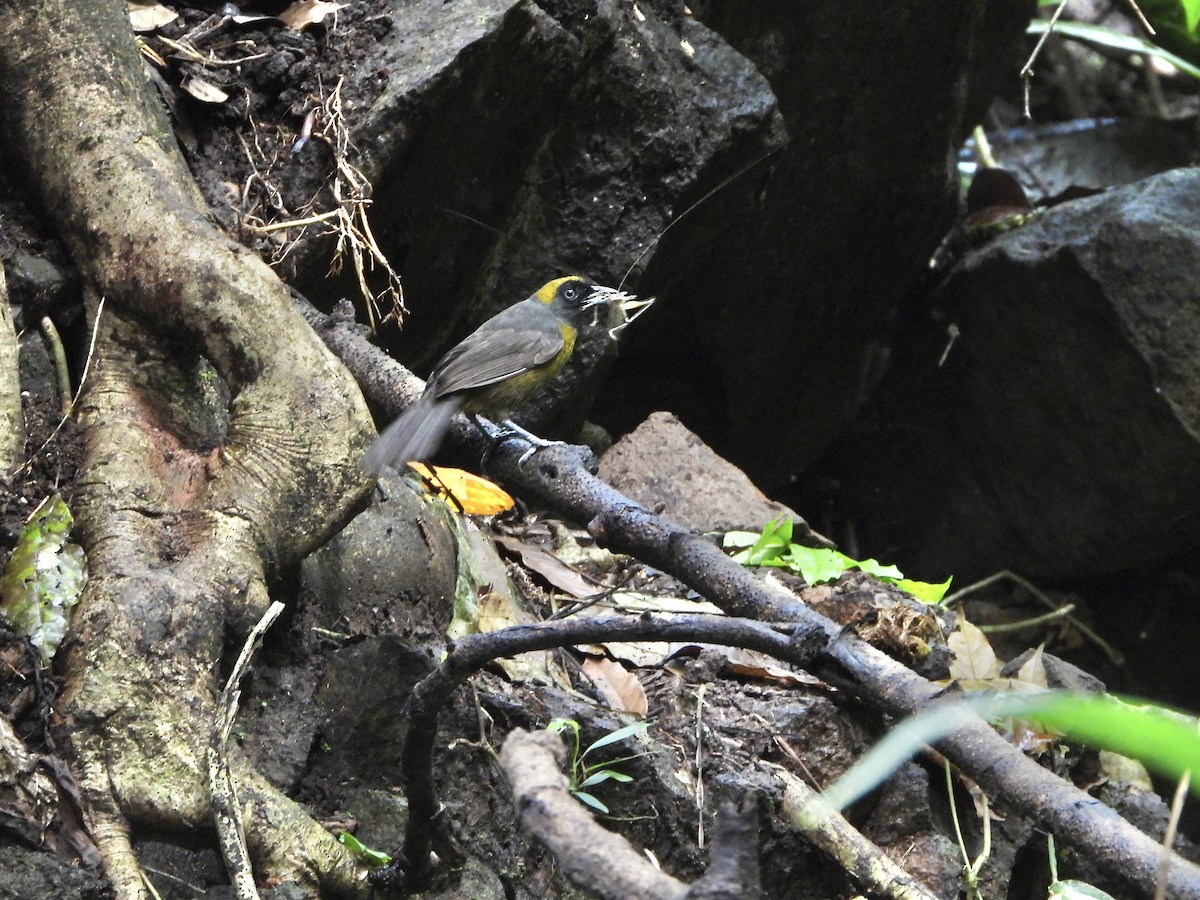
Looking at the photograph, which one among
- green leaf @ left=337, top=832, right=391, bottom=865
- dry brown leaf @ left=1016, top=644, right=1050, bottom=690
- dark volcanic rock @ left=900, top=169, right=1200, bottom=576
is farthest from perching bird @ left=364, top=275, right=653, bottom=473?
dark volcanic rock @ left=900, top=169, right=1200, bottom=576

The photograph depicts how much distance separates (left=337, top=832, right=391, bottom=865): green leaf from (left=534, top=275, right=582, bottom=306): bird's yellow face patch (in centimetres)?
289

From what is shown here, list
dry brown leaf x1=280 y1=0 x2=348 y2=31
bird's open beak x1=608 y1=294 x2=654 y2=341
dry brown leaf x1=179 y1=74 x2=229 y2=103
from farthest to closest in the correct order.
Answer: bird's open beak x1=608 y1=294 x2=654 y2=341
dry brown leaf x1=280 y1=0 x2=348 y2=31
dry brown leaf x1=179 y1=74 x2=229 y2=103

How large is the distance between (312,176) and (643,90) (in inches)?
61.5

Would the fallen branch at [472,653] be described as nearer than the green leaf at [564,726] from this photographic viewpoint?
Yes

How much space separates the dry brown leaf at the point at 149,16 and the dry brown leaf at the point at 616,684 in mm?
2780

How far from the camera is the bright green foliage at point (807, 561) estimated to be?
429 cm

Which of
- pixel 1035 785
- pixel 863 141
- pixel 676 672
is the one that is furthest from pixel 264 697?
pixel 863 141

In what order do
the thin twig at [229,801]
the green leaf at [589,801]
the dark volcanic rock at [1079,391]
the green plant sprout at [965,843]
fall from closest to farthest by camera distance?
the thin twig at [229,801] → the green leaf at [589,801] → the green plant sprout at [965,843] → the dark volcanic rock at [1079,391]

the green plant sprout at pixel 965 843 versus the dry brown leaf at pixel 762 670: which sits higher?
the dry brown leaf at pixel 762 670

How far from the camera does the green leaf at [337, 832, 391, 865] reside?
254cm

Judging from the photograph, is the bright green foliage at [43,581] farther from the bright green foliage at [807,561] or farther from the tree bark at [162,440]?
the bright green foliage at [807,561]

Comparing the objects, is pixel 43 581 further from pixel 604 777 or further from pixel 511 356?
pixel 511 356

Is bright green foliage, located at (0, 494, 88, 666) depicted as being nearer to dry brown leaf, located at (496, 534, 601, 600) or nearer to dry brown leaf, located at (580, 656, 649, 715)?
dry brown leaf, located at (580, 656, 649, 715)

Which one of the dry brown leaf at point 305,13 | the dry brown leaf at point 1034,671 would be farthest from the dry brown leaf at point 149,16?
the dry brown leaf at point 1034,671
